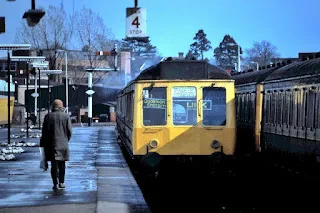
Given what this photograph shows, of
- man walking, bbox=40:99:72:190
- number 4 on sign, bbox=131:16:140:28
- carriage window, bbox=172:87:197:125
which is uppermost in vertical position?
number 4 on sign, bbox=131:16:140:28

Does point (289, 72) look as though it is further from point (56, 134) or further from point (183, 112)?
point (56, 134)

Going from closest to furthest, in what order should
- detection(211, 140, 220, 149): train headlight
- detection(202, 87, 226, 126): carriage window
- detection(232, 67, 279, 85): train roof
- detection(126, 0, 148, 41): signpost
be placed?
detection(211, 140, 220, 149): train headlight
detection(202, 87, 226, 126): carriage window
detection(232, 67, 279, 85): train roof
detection(126, 0, 148, 41): signpost

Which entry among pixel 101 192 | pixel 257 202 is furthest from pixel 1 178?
pixel 257 202

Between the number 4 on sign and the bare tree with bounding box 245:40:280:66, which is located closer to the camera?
the number 4 on sign

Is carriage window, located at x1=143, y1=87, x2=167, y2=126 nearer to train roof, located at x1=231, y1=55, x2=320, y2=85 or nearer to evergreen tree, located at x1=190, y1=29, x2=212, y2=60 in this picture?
train roof, located at x1=231, y1=55, x2=320, y2=85

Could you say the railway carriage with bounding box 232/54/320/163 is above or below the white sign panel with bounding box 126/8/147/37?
below

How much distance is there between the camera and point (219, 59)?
105 metres

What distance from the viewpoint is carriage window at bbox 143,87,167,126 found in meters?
15.7

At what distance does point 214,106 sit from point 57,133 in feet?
14.7

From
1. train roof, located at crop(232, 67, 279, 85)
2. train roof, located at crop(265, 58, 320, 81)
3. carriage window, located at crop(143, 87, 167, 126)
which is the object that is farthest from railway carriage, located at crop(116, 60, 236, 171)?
train roof, located at crop(232, 67, 279, 85)

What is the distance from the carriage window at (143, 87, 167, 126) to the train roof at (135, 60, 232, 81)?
0.32m

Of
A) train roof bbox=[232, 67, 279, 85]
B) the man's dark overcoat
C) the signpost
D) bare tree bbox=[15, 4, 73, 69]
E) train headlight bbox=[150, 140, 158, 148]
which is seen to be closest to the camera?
the man's dark overcoat

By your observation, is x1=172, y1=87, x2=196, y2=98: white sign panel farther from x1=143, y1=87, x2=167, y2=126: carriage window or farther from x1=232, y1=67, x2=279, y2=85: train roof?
x1=232, y1=67, x2=279, y2=85: train roof

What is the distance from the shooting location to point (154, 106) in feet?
51.9
